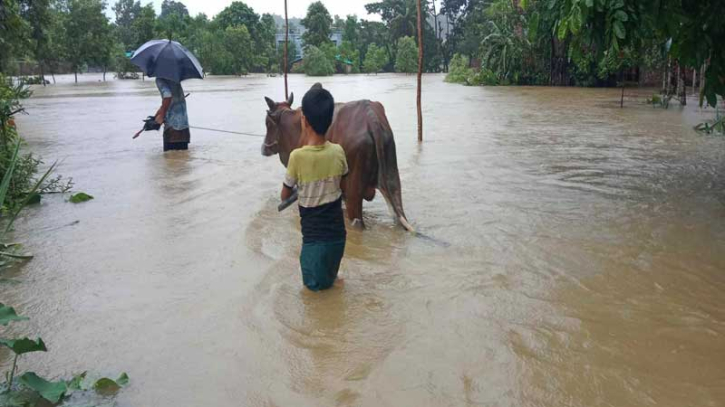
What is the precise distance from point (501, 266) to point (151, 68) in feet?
22.8

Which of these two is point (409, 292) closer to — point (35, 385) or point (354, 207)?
point (354, 207)

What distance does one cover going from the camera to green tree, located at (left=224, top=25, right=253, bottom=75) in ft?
206

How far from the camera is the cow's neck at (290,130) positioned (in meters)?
6.14

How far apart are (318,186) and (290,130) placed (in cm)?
240

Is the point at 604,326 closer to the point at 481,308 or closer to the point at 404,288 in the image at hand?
the point at 481,308

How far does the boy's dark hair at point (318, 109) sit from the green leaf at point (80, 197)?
432cm

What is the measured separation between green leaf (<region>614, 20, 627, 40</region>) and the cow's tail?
2.01m

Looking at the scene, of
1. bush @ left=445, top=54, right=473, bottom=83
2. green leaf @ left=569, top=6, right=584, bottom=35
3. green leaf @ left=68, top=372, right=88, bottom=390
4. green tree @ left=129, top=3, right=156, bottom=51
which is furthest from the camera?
green tree @ left=129, top=3, right=156, bottom=51

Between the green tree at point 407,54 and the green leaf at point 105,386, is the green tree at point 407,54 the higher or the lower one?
the higher one

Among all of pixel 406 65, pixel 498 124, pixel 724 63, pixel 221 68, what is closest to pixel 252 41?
pixel 221 68

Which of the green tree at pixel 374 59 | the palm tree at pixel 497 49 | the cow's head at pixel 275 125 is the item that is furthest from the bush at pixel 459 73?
the cow's head at pixel 275 125

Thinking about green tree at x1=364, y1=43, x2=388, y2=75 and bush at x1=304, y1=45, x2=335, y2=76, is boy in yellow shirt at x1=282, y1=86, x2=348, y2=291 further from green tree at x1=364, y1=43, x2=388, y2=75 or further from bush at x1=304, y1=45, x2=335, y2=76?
green tree at x1=364, y1=43, x2=388, y2=75

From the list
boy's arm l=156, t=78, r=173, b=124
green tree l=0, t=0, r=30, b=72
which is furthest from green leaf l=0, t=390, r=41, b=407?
boy's arm l=156, t=78, r=173, b=124

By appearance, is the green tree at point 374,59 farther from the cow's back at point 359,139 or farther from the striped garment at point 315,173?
the striped garment at point 315,173
